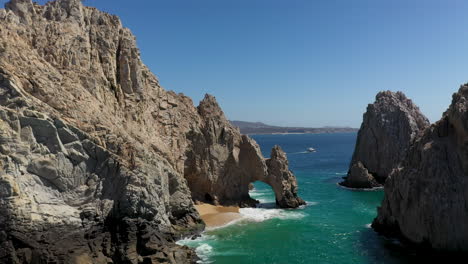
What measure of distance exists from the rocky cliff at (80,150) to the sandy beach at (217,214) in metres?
3.27

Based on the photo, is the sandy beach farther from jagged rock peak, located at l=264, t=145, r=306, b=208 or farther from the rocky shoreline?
the rocky shoreline

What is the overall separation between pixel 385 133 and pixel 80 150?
61767 mm

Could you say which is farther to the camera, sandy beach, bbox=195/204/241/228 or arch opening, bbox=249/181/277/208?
arch opening, bbox=249/181/277/208

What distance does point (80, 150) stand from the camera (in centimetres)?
3069

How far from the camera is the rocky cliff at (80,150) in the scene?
2747 cm

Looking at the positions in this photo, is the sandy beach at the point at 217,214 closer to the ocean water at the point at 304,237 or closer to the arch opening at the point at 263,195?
the ocean water at the point at 304,237

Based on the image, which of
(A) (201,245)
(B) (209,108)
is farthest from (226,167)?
(A) (201,245)

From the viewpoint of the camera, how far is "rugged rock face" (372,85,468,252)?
31453mm

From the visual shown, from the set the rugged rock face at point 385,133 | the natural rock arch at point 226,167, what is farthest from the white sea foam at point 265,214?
the rugged rock face at point 385,133

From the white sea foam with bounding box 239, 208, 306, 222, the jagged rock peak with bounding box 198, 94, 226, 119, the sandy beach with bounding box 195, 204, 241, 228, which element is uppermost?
the jagged rock peak with bounding box 198, 94, 226, 119

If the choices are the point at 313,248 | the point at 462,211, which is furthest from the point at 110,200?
the point at 462,211

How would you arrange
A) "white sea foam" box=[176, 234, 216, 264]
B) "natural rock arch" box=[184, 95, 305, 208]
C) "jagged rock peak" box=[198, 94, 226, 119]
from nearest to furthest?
1. "white sea foam" box=[176, 234, 216, 264]
2. "natural rock arch" box=[184, 95, 305, 208]
3. "jagged rock peak" box=[198, 94, 226, 119]

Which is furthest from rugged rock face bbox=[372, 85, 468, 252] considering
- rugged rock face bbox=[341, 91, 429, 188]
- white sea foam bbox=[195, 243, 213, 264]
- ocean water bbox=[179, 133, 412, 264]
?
rugged rock face bbox=[341, 91, 429, 188]

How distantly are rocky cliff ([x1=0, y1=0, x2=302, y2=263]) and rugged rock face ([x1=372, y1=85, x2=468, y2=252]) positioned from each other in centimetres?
1961
